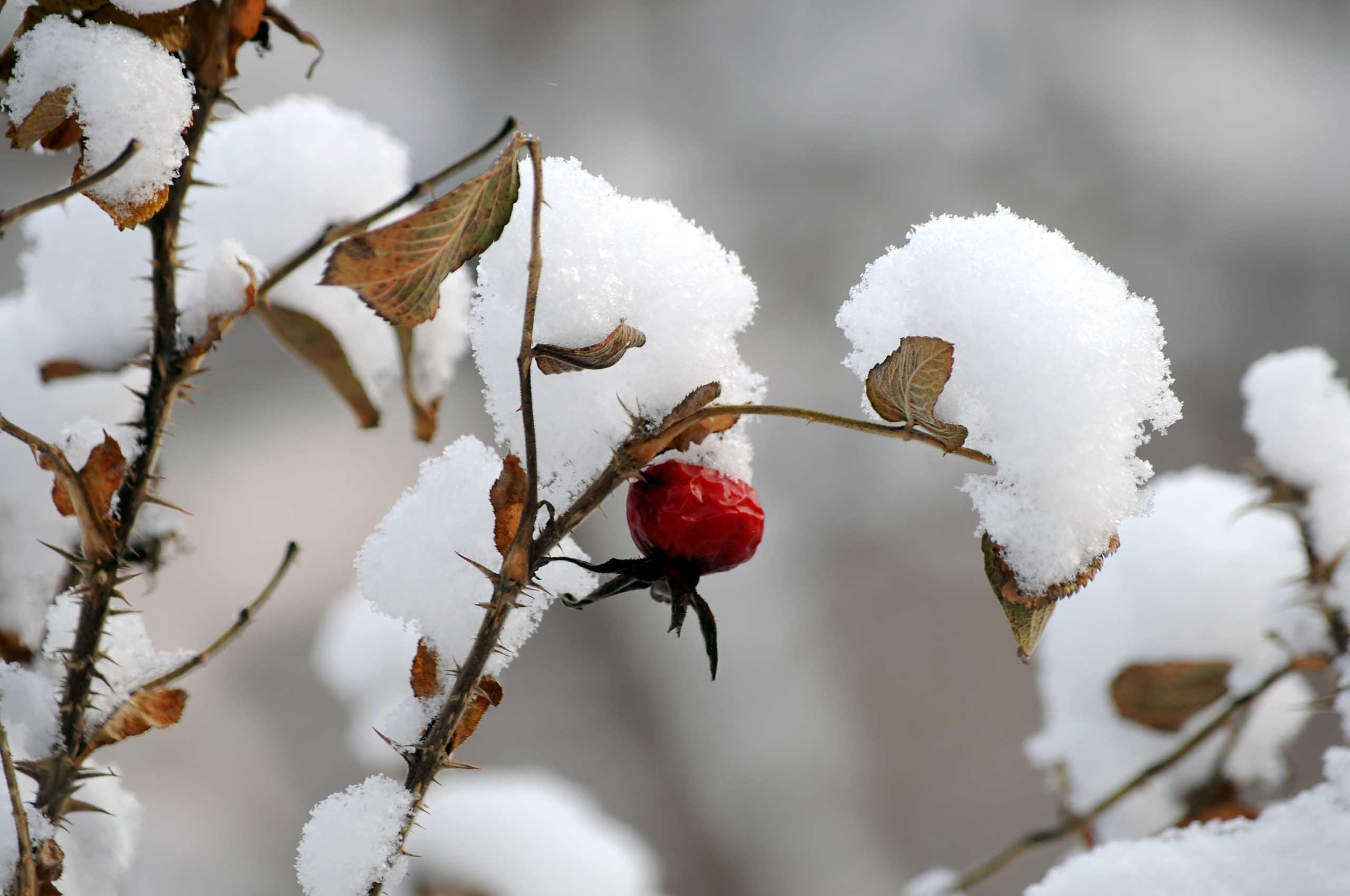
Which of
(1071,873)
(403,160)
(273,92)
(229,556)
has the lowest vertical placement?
(1071,873)

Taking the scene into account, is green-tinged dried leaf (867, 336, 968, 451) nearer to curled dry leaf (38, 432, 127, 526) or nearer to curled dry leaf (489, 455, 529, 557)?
curled dry leaf (489, 455, 529, 557)

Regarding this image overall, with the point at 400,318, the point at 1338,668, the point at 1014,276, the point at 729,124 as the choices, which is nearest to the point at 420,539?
the point at 400,318

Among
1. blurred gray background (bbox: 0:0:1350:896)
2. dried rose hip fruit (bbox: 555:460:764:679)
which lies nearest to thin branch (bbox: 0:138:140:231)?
dried rose hip fruit (bbox: 555:460:764:679)

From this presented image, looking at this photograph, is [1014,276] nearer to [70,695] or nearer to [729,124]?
[70,695]

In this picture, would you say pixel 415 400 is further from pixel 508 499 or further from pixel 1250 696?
pixel 1250 696

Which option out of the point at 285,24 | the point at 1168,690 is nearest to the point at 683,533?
the point at 285,24

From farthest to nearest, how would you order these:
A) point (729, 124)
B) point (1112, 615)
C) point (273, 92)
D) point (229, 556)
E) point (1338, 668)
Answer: point (729, 124)
point (273, 92)
point (229, 556)
point (1112, 615)
point (1338, 668)
